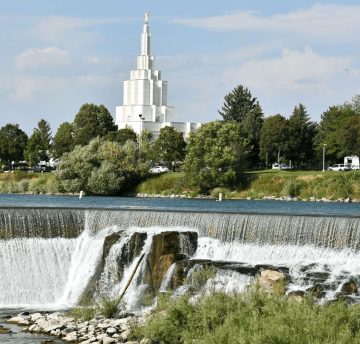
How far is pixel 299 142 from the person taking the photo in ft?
260

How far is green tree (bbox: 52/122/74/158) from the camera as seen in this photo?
306 ft

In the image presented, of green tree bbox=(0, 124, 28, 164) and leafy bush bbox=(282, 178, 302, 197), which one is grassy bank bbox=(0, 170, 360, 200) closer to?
leafy bush bbox=(282, 178, 302, 197)

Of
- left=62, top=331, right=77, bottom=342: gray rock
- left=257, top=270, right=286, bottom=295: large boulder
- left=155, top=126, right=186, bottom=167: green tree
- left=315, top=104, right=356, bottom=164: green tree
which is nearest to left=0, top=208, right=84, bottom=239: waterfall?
left=257, top=270, right=286, bottom=295: large boulder

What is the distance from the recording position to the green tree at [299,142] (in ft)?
260

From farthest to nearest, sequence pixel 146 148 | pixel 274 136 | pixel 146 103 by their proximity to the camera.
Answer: pixel 146 103 → pixel 274 136 → pixel 146 148

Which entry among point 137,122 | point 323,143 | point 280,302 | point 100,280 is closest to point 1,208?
point 100,280

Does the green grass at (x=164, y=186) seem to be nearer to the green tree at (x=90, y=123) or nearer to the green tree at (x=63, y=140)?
the green tree at (x=90, y=123)

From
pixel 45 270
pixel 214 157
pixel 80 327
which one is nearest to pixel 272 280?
pixel 80 327

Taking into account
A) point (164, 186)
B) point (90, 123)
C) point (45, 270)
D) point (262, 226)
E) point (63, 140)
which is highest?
point (90, 123)

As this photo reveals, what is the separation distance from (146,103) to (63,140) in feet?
67.3

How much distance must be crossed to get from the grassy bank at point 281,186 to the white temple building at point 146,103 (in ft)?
131

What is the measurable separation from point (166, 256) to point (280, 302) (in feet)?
27.6

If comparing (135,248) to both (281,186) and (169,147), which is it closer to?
(281,186)

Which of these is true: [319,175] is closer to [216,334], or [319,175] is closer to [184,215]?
[184,215]
